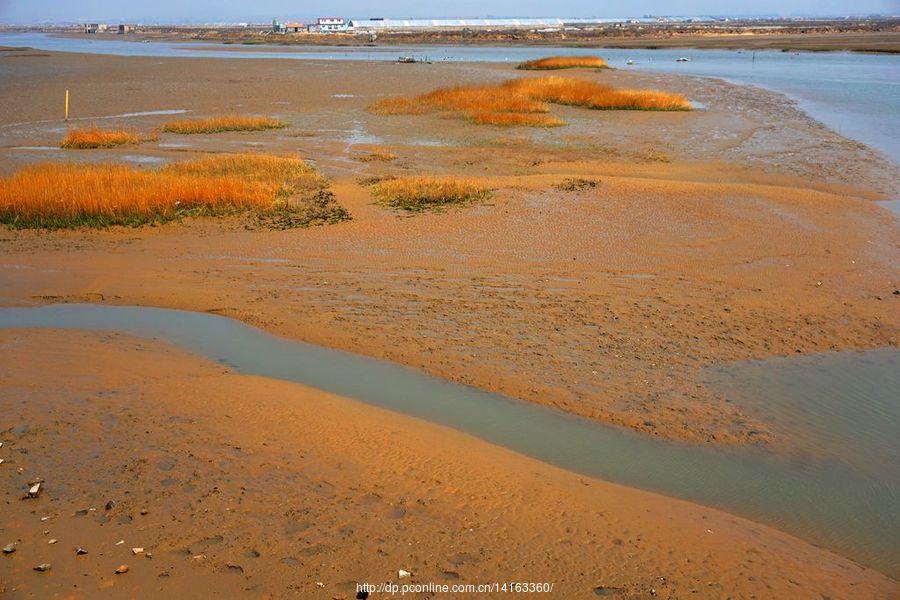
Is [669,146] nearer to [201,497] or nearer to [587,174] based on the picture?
[587,174]

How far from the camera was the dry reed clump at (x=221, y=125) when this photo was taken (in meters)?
26.6

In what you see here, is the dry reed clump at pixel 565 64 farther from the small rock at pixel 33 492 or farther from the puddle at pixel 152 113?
the small rock at pixel 33 492

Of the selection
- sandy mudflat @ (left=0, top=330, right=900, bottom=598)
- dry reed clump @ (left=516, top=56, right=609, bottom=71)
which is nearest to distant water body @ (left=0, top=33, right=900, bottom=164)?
dry reed clump @ (left=516, top=56, right=609, bottom=71)

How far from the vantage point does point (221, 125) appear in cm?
2714

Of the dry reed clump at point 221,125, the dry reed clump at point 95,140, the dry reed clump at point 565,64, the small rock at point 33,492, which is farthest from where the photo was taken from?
the dry reed clump at point 565,64

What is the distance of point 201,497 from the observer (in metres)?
5.68

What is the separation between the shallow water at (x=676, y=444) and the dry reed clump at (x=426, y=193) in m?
6.45

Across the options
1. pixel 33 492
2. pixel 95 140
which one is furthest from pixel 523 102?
pixel 33 492

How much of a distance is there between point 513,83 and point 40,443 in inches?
1436

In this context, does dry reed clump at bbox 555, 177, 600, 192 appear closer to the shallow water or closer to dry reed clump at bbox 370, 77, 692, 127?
the shallow water

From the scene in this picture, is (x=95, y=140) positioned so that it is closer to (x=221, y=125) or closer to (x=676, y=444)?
(x=221, y=125)

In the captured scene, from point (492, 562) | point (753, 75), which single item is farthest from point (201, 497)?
point (753, 75)

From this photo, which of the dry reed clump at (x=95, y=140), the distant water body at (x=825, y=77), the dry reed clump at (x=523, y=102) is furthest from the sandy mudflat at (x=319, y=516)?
the dry reed clump at (x=523, y=102)

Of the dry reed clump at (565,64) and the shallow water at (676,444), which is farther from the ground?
the dry reed clump at (565,64)
